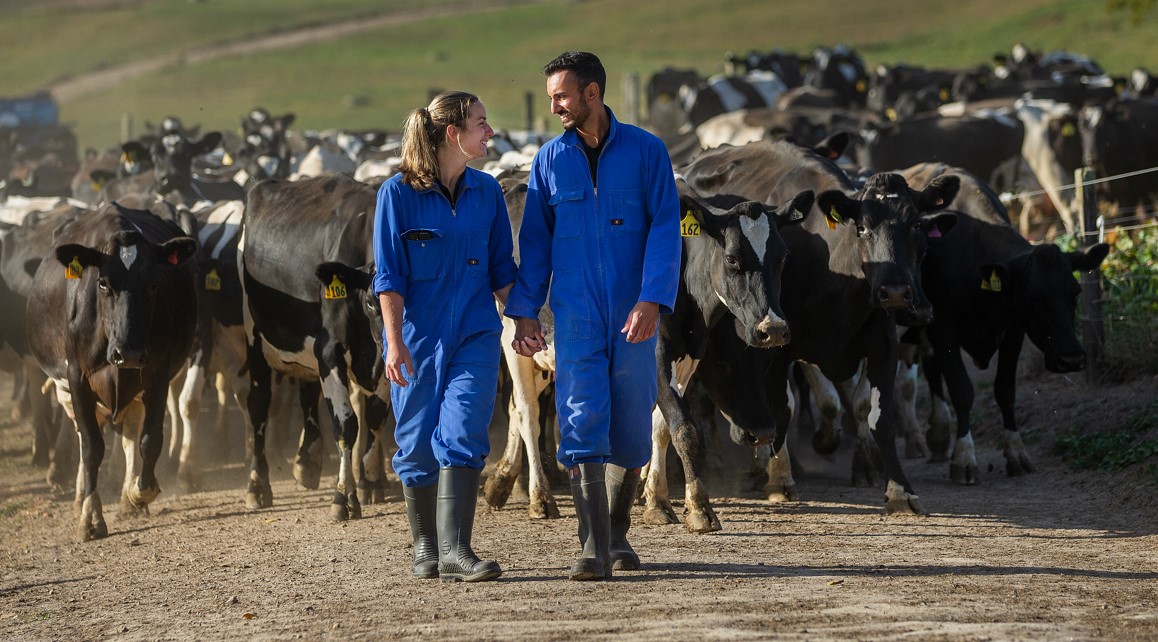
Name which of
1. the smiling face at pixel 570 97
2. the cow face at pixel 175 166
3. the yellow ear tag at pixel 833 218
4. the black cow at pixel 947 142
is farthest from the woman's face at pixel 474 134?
the black cow at pixel 947 142

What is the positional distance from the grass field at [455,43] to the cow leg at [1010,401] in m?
36.4

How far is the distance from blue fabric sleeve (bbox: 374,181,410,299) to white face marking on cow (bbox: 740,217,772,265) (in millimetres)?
2328

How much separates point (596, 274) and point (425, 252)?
75cm

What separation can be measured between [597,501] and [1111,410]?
6452 millimetres

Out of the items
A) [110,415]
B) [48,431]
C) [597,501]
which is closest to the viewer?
[597,501]

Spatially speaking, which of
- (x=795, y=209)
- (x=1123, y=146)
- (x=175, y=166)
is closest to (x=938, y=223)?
(x=795, y=209)

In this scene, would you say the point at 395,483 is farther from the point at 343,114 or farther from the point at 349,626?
the point at 343,114

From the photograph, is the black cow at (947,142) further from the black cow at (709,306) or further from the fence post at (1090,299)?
the black cow at (709,306)

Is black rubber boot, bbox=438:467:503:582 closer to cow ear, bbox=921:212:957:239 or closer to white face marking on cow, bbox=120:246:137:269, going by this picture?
white face marking on cow, bbox=120:246:137:269

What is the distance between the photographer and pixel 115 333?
398 inches

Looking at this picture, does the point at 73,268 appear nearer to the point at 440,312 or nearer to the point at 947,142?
the point at 440,312

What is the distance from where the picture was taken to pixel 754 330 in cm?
829

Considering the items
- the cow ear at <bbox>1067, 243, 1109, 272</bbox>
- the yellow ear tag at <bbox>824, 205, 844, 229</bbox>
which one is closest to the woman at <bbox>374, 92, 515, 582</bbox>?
the yellow ear tag at <bbox>824, 205, 844, 229</bbox>

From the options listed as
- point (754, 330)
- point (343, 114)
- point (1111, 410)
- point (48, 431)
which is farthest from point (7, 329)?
point (343, 114)
